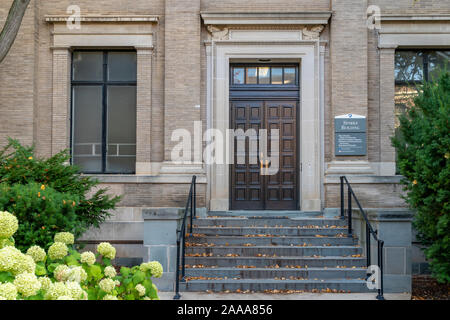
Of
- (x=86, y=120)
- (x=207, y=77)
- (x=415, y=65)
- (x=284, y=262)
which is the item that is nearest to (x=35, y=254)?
(x=284, y=262)

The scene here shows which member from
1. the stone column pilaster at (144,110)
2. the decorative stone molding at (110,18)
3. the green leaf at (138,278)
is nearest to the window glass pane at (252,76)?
the stone column pilaster at (144,110)

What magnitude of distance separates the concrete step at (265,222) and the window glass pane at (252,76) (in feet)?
12.7

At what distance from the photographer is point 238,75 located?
12.1 metres

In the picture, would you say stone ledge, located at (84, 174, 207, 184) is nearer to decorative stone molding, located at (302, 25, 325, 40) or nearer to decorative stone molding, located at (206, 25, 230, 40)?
decorative stone molding, located at (206, 25, 230, 40)

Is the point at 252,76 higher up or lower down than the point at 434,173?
higher up

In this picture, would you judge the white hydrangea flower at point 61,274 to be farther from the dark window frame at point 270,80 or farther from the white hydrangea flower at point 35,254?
the dark window frame at point 270,80

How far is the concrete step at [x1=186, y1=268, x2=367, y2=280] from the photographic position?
Answer: 8.53 metres

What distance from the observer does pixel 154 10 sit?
11.6 m

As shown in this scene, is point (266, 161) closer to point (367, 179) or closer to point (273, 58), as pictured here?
point (367, 179)

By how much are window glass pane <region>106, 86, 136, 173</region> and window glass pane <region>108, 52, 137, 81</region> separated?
316mm

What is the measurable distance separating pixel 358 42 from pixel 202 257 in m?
6.52

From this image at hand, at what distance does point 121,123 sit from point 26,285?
9.78 metres

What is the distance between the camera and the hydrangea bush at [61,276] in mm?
2419

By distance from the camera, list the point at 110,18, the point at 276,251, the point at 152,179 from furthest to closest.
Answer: the point at 110,18, the point at 152,179, the point at 276,251
